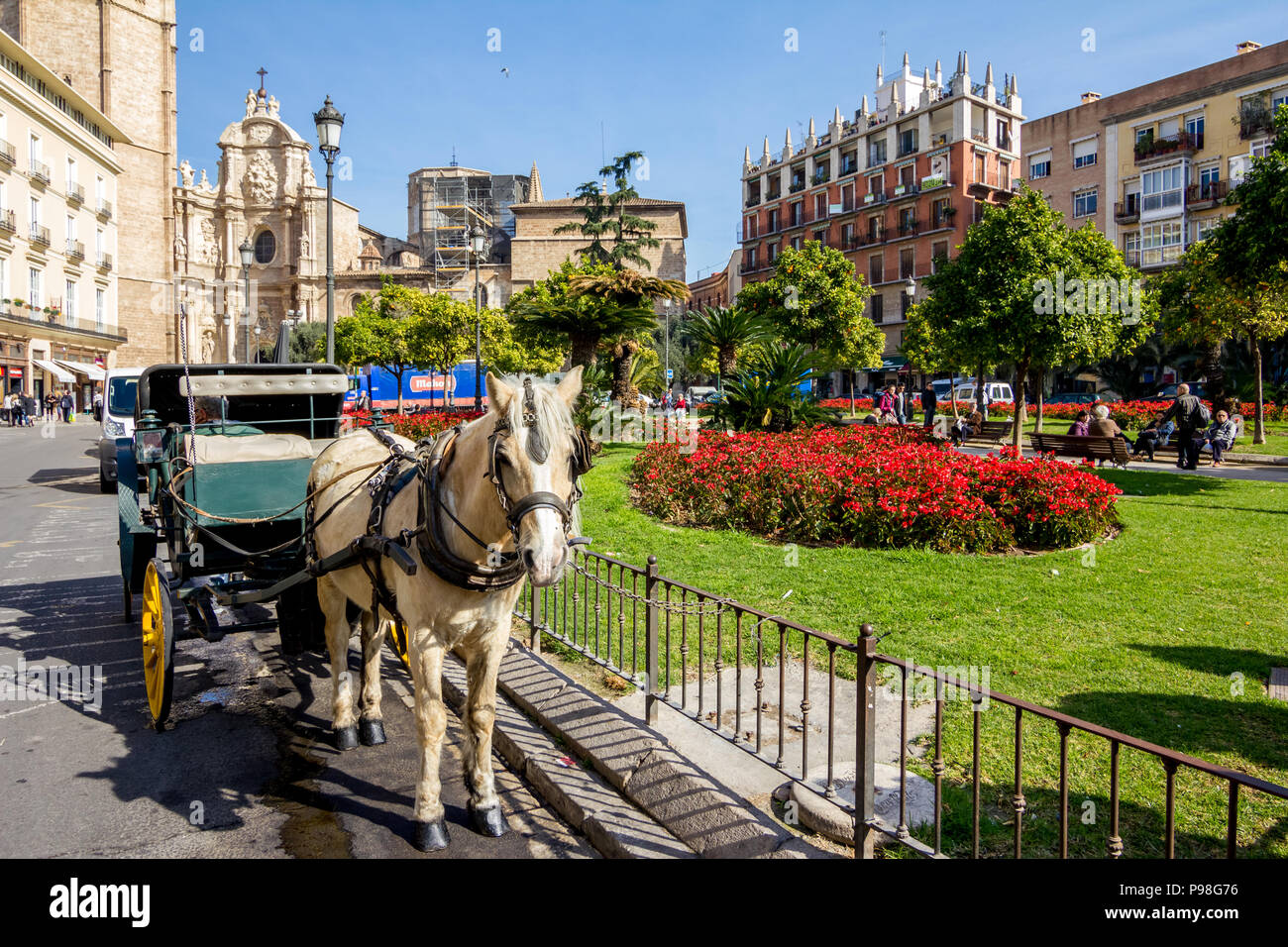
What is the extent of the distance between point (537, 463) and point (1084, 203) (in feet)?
162

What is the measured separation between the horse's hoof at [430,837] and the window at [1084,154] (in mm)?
49925

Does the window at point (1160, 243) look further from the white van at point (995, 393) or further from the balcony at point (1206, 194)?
the white van at point (995, 393)

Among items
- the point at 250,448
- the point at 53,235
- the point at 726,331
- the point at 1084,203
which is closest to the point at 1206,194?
the point at 1084,203

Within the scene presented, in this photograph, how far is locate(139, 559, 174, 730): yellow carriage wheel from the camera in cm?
456

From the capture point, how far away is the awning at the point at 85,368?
43.0 metres

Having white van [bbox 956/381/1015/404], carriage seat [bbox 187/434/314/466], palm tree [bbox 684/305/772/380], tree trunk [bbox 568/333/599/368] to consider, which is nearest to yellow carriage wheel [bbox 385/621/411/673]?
carriage seat [bbox 187/434/314/466]

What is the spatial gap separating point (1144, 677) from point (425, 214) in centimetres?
8181

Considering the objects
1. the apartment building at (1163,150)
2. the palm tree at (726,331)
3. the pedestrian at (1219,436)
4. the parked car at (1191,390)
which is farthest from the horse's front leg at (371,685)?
the apartment building at (1163,150)

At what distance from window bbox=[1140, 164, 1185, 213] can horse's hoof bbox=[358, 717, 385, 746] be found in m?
45.7

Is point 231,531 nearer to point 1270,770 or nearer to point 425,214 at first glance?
point 1270,770

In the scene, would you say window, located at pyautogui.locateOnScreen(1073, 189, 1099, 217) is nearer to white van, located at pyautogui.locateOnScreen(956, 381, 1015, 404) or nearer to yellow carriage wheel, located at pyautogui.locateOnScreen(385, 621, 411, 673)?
white van, located at pyautogui.locateOnScreen(956, 381, 1015, 404)

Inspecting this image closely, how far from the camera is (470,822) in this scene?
12.7ft
